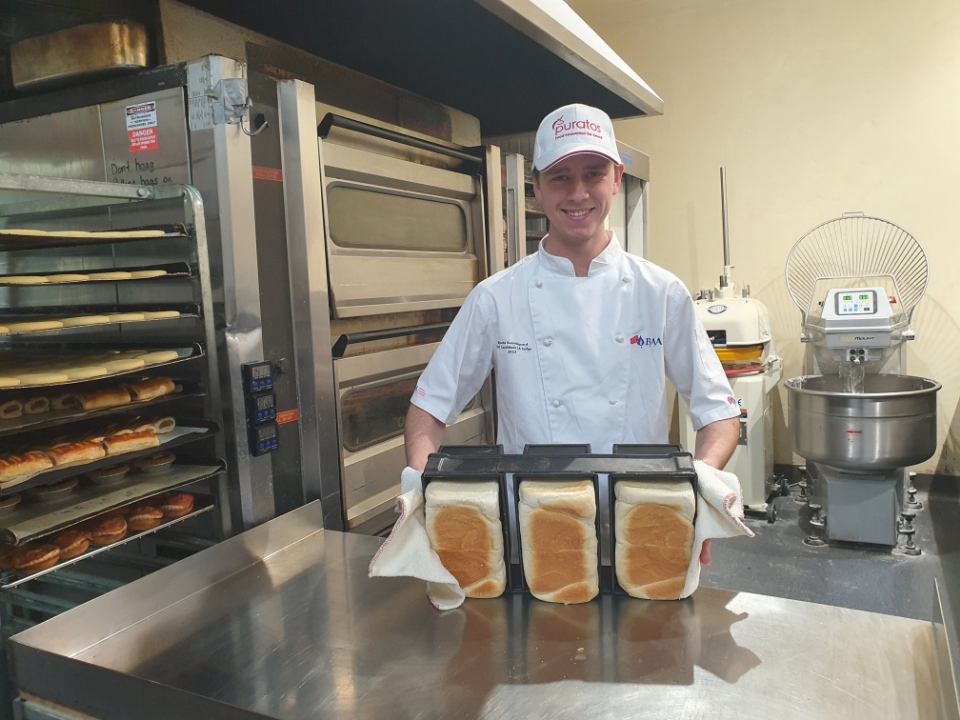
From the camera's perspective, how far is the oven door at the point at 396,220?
5.94ft

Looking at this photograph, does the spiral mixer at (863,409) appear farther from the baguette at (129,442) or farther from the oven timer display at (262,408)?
the baguette at (129,442)

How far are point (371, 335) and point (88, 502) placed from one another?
0.83m

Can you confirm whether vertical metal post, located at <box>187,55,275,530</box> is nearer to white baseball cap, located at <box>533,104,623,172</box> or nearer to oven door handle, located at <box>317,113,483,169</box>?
oven door handle, located at <box>317,113,483,169</box>

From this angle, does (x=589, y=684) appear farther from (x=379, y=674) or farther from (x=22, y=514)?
(x=22, y=514)

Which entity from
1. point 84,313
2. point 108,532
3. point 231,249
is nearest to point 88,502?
point 108,532

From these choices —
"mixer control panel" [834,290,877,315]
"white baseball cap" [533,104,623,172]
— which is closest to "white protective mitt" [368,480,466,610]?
"white baseball cap" [533,104,623,172]

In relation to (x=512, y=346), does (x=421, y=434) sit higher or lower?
lower

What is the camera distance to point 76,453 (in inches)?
50.0

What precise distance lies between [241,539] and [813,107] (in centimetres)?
437

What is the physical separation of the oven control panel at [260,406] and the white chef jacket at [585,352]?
333mm

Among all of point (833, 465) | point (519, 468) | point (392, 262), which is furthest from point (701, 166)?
point (519, 468)

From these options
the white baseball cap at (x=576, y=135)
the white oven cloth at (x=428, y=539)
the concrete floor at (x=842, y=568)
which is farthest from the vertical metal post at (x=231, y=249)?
the concrete floor at (x=842, y=568)

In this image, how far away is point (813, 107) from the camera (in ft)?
14.3

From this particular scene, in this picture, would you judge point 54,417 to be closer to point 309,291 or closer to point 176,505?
point 176,505
